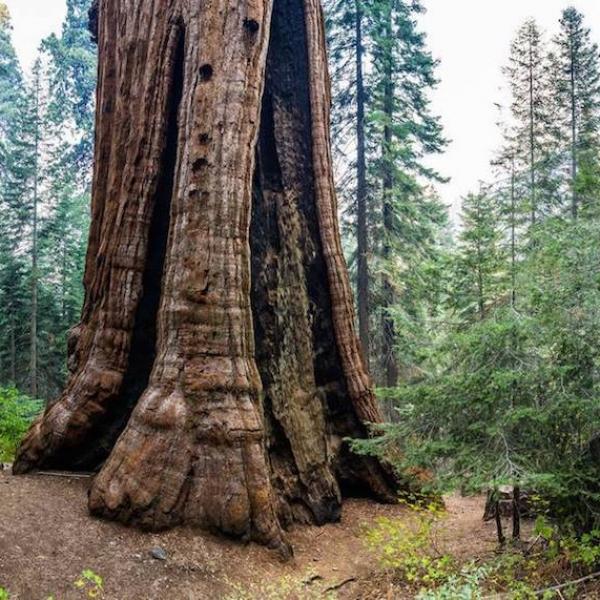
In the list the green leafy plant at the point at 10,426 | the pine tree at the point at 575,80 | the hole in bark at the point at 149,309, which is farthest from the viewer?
the pine tree at the point at 575,80


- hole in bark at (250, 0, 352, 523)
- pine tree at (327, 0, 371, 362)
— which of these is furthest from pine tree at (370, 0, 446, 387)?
hole in bark at (250, 0, 352, 523)

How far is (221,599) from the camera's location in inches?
165

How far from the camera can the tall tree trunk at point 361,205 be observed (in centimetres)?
1402

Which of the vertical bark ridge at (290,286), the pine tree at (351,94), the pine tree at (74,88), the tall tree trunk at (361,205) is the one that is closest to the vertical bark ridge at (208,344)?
the vertical bark ridge at (290,286)

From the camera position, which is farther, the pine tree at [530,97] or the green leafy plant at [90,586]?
the pine tree at [530,97]

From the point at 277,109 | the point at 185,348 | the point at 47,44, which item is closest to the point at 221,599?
the point at 185,348

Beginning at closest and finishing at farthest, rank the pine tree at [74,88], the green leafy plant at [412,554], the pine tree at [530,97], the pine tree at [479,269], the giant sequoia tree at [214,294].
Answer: the green leafy plant at [412,554] → the giant sequoia tree at [214,294] → the pine tree at [479,269] → the pine tree at [530,97] → the pine tree at [74,88]

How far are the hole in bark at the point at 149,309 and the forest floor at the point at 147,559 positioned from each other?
1.83 ft

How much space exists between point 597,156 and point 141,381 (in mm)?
15765

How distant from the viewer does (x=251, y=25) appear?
6.16 meters

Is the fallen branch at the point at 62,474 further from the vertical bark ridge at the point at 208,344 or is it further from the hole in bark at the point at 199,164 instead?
the hole in bark at the point at 199,164

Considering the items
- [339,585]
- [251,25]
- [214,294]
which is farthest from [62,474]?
[251,25]

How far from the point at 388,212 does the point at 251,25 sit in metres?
9.62

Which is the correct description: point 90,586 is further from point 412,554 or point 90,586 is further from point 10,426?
point 10,426
